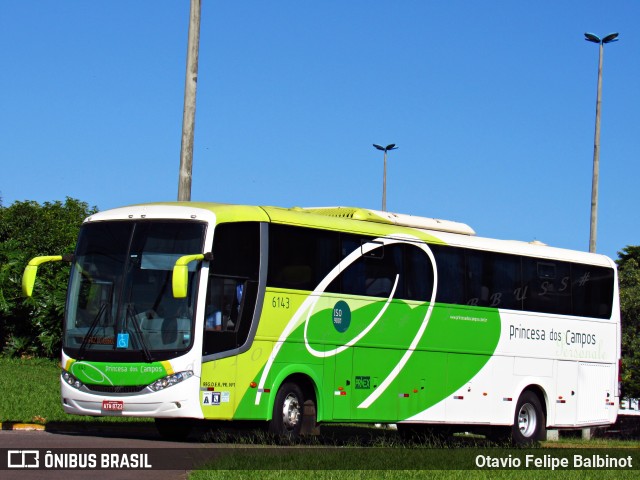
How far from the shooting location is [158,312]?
17.5m

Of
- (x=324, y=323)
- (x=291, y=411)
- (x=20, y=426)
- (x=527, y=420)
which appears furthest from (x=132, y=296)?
(x=527, y=420)

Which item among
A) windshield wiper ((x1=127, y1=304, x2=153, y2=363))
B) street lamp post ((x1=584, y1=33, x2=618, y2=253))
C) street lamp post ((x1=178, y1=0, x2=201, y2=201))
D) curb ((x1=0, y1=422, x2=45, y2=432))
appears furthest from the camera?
street lamp post ((x1=584, y1=33, x2=618, y2=253))

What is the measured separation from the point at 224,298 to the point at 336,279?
2534mm

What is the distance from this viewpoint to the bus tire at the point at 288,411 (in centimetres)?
1848

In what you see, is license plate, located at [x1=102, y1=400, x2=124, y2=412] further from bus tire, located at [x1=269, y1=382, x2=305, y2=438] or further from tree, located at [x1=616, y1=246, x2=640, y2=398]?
tree, located at [x1=616, y1=246, x2=640, y2=398]

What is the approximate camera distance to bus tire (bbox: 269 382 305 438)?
18.5 meters

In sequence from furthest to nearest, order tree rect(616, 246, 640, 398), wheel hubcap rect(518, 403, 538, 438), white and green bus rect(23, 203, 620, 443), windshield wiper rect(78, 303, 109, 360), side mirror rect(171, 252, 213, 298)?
tree rect(616, 246, 640, 398) → wheel hubcap rect(518, 403, 538, 438) → windshield wiper rect(78, 303, 109, 360) → white and green bus rect(23, 203, 620, 443) → side mirror rect(171, 252, 213, 298)

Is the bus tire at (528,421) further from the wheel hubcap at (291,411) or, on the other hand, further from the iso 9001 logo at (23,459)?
the iso 9001 logo at (23,459)

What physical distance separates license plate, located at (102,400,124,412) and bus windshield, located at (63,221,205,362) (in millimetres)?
620

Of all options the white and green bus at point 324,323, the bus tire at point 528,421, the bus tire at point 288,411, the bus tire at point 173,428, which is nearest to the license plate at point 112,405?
the white and green bus at point 324,323

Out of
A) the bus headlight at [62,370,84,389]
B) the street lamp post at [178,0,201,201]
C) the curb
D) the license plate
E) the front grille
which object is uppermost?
the street lamp post at [178,0,201,201]

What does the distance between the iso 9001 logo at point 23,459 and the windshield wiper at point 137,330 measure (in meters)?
2.94

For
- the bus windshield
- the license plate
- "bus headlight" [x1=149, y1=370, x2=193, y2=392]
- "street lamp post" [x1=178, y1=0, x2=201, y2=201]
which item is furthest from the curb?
"street lamp post" [x1=178, y1=0, x2=201, y2=201]

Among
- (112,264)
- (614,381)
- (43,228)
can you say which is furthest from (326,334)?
(43,228)
